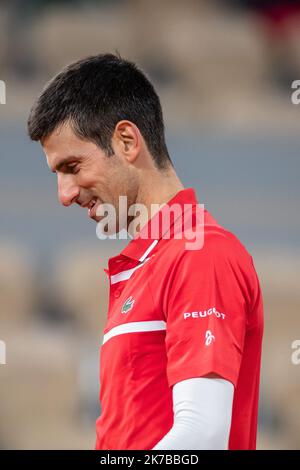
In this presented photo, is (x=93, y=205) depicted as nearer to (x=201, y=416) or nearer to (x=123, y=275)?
(x=123, y=275)

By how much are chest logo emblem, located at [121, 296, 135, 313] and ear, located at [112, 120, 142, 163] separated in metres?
0.19

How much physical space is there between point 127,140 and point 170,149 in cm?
157

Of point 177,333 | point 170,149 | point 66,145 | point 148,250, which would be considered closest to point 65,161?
point 66,145

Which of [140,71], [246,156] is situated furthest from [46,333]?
[140,71]

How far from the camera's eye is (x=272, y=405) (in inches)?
89.5

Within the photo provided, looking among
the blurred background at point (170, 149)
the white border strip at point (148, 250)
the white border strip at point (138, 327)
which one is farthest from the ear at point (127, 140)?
the blurred background at point (170, 149)

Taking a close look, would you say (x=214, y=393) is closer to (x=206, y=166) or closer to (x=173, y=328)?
(x=173, y=328)

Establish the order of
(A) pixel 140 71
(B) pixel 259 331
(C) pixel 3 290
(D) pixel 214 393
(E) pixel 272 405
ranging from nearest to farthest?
1. (D) pixel 214 393
2. (B) pixel 259 331
3. (A) pixel 140 71
4. (E) pixel 272 405
5. (C) pixel 3 290

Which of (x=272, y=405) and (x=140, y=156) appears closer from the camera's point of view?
(x=140, y=156)

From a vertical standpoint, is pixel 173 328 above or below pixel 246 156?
below

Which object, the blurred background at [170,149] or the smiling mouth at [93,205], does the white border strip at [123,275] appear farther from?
the blurred background at [170,149]

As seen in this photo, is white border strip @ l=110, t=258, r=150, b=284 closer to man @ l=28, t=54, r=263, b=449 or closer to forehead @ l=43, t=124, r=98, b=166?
man @ l=28, t=54, r=263, b=449
